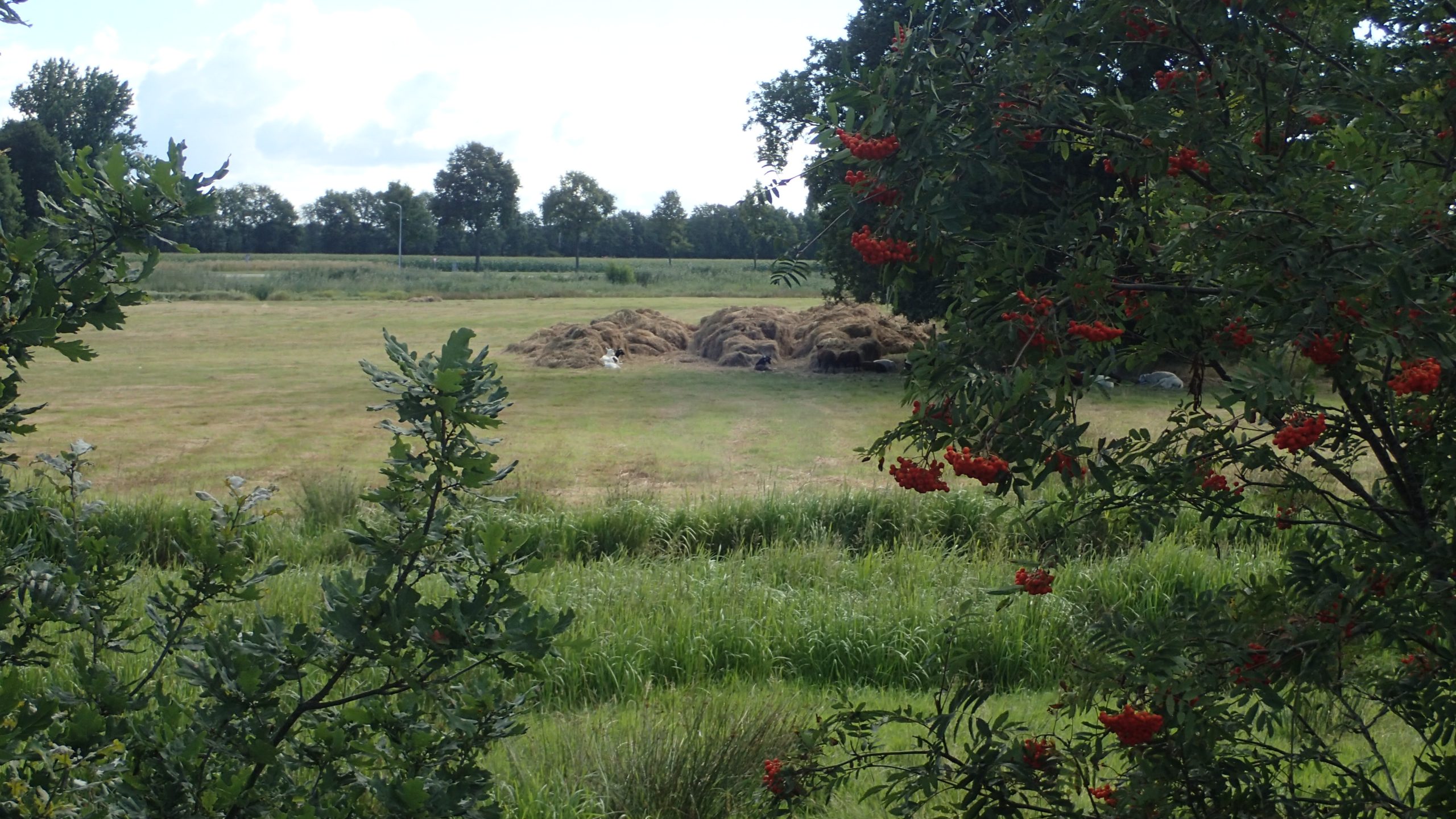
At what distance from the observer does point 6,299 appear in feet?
5.38

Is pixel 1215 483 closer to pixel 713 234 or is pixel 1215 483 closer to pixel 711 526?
pixel 711 526

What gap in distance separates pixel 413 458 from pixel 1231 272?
140 centimetres

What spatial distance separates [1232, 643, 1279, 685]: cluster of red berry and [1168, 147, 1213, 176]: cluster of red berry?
2.95 feet

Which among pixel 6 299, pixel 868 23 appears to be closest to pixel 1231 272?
pixel 6 299

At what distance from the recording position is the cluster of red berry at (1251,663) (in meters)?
1.92

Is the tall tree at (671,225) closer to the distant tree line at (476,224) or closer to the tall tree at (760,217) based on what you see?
the distant tree line at (476,224)

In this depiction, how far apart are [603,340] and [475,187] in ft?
81.7

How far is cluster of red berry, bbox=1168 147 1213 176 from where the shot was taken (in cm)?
213

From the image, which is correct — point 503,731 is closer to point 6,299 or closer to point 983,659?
point 6,299

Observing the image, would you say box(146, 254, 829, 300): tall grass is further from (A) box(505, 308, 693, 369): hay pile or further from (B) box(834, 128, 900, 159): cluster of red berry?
(B) box(834, 128, 900, 159): cluster of red berry

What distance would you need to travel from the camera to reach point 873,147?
208 cm

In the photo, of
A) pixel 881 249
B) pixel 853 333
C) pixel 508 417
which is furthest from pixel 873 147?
pixel 853 333

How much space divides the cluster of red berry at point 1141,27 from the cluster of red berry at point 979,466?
0.96 meters

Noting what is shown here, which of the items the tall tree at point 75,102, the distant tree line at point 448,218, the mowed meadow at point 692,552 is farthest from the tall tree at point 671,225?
the mowed meadow at point 692,552
